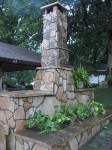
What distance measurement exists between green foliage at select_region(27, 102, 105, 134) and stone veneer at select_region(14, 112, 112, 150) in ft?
0.81

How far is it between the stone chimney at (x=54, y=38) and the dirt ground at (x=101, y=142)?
7.50 ft

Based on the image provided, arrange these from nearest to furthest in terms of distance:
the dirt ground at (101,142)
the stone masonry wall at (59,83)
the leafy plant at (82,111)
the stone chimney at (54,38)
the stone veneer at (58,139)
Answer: the stone veneer at (58,139), the dirt ground at (101,142), the stone masonry wall at (59,83), the stone chimney at (54,38), the leafy plant at (82,111)

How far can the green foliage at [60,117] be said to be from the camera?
175 inches

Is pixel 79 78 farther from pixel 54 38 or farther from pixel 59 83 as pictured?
pixel 54 38

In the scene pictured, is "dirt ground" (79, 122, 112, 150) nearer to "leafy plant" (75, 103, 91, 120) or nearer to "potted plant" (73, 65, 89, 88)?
"leafy plant" (75, 103, 91, 120)

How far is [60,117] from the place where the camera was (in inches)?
192

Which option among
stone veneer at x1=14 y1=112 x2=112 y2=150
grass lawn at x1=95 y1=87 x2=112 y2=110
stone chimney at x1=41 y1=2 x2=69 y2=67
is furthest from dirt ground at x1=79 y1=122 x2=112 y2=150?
grass lawn at x1=95 y1=87 x2=112 y2=110

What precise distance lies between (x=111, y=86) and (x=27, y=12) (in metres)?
9.62

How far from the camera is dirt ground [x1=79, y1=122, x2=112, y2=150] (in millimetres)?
4566

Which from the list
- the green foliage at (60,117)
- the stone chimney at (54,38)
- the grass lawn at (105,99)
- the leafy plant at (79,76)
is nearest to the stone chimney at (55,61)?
the stone chimney at (54,38)

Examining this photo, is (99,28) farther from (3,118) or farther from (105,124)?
(3,118)

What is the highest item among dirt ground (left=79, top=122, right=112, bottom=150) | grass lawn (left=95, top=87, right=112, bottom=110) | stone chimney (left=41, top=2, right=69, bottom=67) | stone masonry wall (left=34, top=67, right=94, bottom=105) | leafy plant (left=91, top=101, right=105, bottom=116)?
stone chimney (left=41, top=2, right=69, bottom=67)

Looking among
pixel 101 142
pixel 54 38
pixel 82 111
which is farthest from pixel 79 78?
pixel 101 142

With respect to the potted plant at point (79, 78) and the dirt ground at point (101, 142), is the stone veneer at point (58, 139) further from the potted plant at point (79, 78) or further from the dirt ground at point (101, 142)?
the potted plant at point (79, 78)
